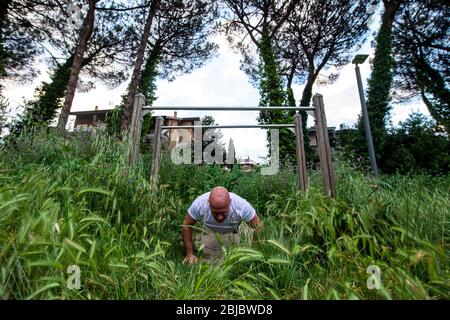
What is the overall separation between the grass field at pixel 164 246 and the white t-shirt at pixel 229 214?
36 centimetres

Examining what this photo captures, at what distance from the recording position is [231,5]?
13422mm

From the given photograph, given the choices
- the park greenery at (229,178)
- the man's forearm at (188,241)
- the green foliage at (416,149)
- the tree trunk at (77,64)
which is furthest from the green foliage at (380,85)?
the tree trunk at (77,64)

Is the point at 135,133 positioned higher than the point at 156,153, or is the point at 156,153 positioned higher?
the point at 135,133

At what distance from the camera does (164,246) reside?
2.65 m

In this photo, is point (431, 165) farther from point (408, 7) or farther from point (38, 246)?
point (38, 246)

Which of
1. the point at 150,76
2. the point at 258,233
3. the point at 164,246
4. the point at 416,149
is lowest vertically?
the point at 164,246

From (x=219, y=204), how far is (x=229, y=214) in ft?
1.27

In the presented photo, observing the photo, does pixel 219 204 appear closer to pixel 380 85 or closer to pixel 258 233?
pixel 258 233

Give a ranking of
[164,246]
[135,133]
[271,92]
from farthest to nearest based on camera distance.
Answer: [271,92] → [135,133] → [164,246]

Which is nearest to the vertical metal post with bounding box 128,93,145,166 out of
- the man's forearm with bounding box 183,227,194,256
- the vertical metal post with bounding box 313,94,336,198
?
the man's forearm with bounding box 183,227,194,256

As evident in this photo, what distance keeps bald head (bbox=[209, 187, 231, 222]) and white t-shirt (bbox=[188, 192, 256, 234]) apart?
17cm

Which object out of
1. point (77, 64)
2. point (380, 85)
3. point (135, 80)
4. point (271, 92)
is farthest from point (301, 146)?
point (380, 85)

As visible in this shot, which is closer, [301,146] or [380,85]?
[301,146]
